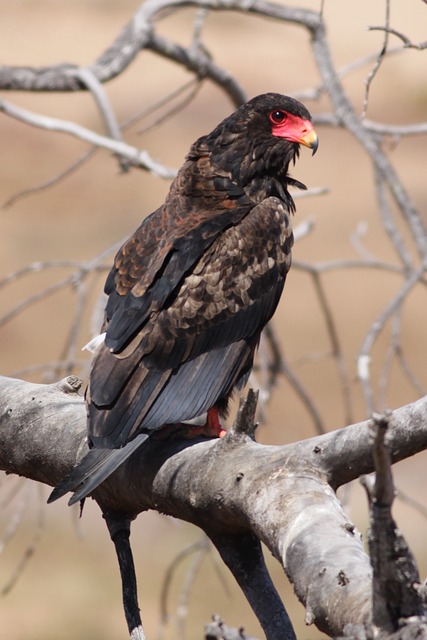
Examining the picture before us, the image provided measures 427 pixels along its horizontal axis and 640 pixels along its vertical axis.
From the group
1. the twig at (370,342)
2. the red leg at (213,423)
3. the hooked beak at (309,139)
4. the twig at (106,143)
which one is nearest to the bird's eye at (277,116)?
the hooked beak at (309,139)

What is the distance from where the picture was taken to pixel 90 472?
2.65m

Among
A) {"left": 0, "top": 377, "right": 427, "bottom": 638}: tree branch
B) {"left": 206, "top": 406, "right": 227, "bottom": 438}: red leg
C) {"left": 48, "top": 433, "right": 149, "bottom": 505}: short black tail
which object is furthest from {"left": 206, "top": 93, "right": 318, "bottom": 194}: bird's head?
{"left": 48, "top": 433, "right": 149, "bottom": 505}: short black tail

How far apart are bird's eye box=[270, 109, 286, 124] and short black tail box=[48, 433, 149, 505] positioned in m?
1.54

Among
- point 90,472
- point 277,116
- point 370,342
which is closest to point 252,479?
point 90,472

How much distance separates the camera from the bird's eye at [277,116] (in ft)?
12.5

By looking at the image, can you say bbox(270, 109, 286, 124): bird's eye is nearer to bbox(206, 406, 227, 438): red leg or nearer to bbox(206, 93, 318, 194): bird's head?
bbox(206, 93, 318, 194): bird's head

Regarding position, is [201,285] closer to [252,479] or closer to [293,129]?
[293,129]

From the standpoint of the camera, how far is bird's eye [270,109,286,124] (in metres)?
3.82

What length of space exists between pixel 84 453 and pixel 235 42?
58.9 feet

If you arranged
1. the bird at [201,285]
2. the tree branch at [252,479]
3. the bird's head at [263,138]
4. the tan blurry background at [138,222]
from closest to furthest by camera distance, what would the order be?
the tree branch at [252,479] → the bird at [201,285] → the bird's head at [263,138] → the tan blurry background at [138,222]

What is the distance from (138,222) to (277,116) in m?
10.2

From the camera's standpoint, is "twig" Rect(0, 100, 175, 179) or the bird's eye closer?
the bird's eye

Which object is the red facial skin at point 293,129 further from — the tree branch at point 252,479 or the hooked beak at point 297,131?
the tree branch at point 252,479

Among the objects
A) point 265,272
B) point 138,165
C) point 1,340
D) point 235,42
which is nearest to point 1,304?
point 1,340
